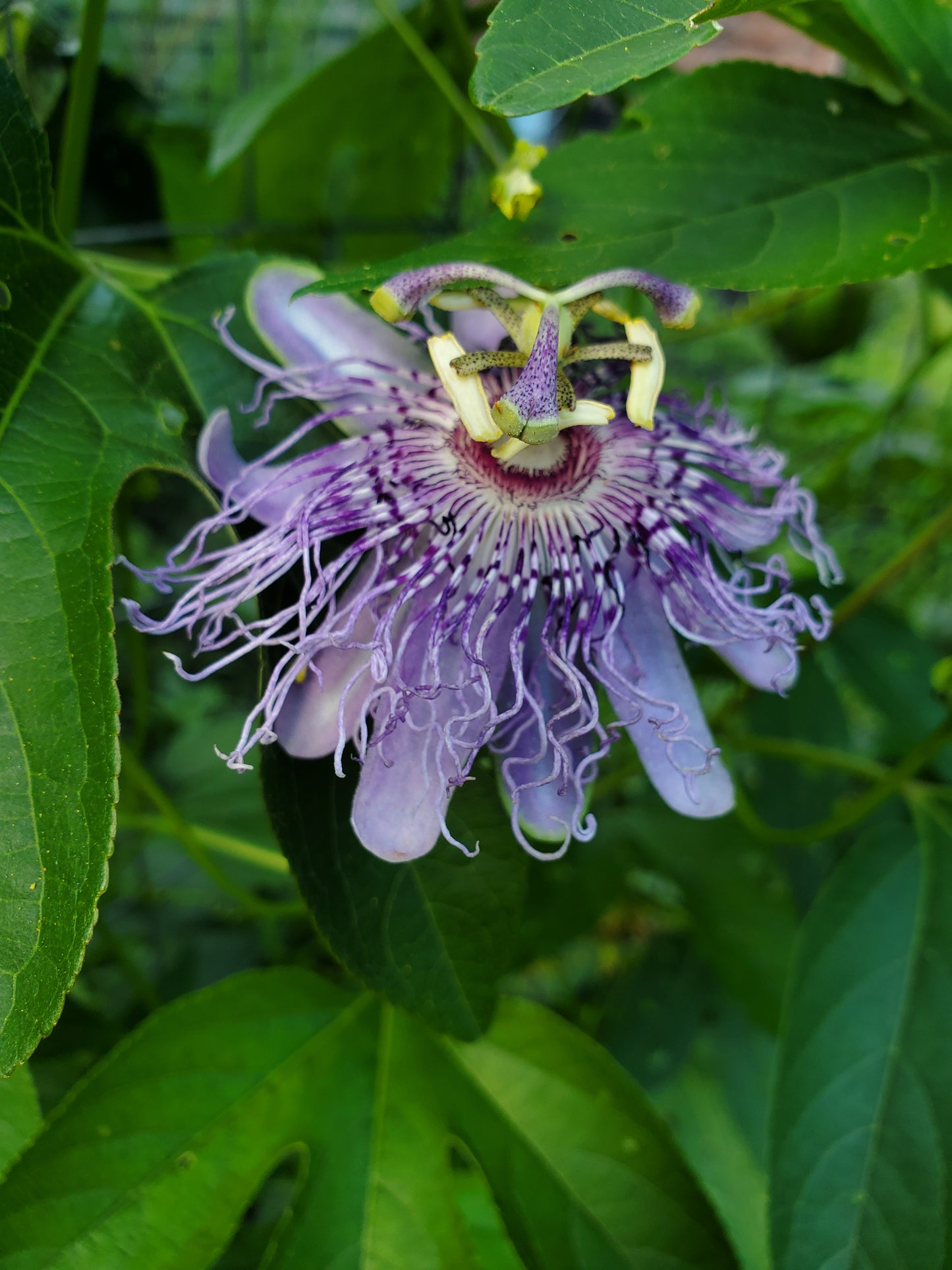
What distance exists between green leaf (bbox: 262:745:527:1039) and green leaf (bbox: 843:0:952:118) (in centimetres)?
64

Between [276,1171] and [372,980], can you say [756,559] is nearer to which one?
[372,980]

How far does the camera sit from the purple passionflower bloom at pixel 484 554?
0.63 m

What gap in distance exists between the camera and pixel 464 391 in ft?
2.07

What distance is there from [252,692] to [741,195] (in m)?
0.92

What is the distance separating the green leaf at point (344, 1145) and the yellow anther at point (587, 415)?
0.51 meters

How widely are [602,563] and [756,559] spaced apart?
43cm

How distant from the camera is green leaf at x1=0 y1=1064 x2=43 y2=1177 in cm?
70

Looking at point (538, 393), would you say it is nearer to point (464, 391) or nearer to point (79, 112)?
point (464, 391)

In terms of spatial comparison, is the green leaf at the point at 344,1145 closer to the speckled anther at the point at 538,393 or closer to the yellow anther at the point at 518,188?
the speckled anther at the point at 538,393

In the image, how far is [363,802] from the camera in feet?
2.02

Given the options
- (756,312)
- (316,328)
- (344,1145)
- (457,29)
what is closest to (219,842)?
(344,1145)

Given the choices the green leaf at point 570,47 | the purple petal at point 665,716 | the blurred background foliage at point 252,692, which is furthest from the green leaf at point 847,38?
the purple petal at point 665,716

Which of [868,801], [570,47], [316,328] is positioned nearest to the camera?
[570,47]

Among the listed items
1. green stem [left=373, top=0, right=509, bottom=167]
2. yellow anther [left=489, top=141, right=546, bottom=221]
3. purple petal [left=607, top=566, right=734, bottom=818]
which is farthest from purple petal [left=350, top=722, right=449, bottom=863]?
green stem [left=373, top=0, right=509, bottom=167]
